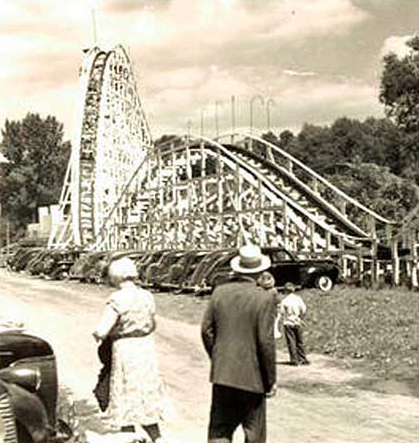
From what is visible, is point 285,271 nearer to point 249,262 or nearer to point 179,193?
point 179,193

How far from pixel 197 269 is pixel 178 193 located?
1619 centimetres

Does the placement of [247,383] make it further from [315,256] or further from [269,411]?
[315,256]

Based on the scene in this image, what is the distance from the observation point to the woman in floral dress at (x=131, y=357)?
7.45m

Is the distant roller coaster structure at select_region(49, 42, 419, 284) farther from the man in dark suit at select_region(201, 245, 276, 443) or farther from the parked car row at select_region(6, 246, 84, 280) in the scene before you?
the man in dark suit at select_region(201, 245, 276, 443)

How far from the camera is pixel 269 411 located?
1023 centimetres

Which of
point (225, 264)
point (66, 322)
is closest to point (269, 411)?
point (66, 322)

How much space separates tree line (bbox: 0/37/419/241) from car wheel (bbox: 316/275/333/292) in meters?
14.3

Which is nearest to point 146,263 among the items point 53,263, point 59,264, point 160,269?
point 160,269

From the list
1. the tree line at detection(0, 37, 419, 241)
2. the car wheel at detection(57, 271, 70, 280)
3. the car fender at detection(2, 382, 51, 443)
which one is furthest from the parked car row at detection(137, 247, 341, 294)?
the car fender at detection(2, 382, 51, 443)

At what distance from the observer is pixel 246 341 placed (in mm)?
6297

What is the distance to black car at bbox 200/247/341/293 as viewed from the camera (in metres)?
26.8

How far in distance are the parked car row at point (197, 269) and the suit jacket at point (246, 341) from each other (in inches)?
552

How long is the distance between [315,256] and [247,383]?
26.2 meters

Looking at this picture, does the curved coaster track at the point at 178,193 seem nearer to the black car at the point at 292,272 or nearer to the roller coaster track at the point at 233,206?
the roller coaster track at the point at 233,206
